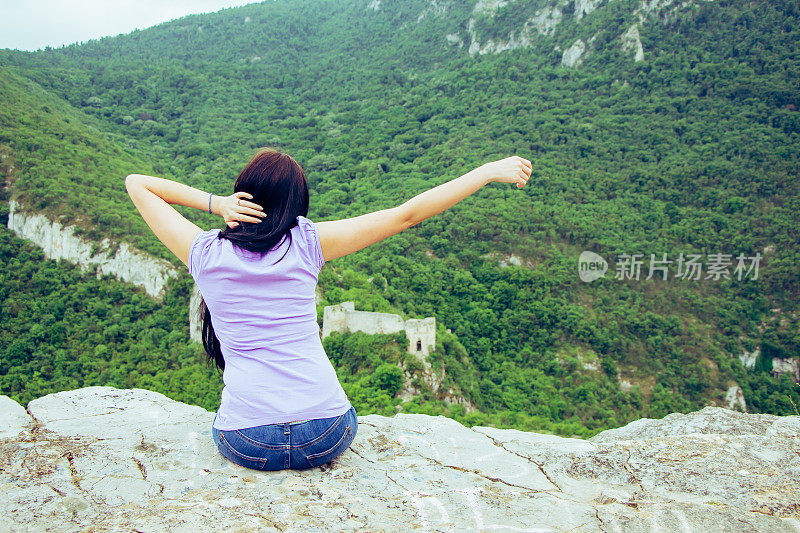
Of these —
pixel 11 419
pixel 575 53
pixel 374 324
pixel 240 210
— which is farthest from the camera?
pixel 575 53

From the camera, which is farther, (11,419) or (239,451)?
(11,419)

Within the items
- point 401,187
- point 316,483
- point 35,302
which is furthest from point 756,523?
point 401,187

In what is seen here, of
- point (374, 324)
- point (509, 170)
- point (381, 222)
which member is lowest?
point (374, 324)

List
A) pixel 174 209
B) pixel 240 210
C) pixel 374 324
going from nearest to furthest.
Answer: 1. pixel 240 210
2. pixel 174 209
3. pixel 374 324

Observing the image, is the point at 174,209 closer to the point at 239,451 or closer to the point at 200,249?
the point at 200,249

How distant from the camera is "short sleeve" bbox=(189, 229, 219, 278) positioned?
2365 millimetres

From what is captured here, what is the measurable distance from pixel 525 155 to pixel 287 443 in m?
51.4

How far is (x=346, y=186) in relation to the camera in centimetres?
4694

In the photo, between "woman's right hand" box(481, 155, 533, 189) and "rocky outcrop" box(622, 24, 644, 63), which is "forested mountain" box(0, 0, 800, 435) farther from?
"woman's right hand" box(481, 155, 533, 189)

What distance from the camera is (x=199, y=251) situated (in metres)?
2.38

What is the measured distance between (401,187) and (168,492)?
42990mm

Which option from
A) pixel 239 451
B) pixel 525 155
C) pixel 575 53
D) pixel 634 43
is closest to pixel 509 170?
pixel 239 451

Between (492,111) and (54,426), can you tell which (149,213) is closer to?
(54,426)

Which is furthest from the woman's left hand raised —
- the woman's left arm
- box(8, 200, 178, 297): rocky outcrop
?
box(8, 200, 178, 297): rocky outcrop
